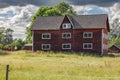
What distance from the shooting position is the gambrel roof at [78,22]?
245 feet

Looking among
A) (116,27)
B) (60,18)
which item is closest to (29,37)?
(60,18)

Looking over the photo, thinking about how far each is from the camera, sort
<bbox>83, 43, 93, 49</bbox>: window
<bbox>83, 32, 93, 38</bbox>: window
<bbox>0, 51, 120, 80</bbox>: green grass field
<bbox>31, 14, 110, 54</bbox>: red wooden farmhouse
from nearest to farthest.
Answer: <bbox>0, 51, 120, 80</bbox>: green grass field → <bbox>31, 14, 110, 54</bbox>: red wooden farmhouse → <bbox>83, 43, 93, 49</bbox>: window → <bbox>83, 32, 93, 38</bbox>: window

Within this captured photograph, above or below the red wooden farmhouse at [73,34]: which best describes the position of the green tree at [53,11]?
above

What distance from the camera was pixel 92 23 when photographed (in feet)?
248

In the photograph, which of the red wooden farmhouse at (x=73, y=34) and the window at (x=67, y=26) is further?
the window at (x=67, y=26)

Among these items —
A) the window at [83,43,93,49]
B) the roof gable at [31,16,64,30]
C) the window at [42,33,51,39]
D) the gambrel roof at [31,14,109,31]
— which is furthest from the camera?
the roof gable at [31,16,64,30]

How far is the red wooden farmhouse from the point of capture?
73.9m

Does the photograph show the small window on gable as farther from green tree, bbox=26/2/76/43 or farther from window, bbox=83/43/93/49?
green tree, bbox=26/2/76/43

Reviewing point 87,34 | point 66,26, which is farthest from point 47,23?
point 87,34

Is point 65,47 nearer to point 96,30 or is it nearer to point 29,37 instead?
point 96,30

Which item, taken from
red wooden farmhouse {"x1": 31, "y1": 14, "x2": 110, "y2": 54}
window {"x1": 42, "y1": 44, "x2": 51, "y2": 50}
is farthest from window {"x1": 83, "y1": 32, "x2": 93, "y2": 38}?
window {"x1": 42, "y1": 44, "x2": 51, "y2": 50}

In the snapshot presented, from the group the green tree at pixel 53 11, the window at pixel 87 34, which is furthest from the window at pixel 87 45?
the green tree at pixel 53 11

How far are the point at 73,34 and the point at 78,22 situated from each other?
3.13 meters

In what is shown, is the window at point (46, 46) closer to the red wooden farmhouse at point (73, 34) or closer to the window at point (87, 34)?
the red wooden farmhouse at point (73, 34)
